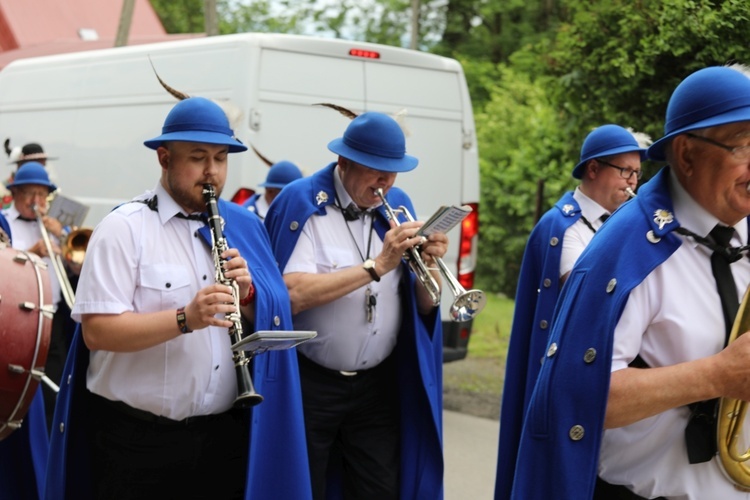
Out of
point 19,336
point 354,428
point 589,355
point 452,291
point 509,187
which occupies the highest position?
point 509,187

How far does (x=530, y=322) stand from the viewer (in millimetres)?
5500

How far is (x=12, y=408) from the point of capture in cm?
476

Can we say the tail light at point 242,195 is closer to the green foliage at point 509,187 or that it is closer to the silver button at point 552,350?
the silver button at point 552,350

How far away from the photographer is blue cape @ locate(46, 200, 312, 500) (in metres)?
4.07

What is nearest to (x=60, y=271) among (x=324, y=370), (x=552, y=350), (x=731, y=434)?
(x=324, y=370)

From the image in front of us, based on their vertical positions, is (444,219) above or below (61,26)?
below

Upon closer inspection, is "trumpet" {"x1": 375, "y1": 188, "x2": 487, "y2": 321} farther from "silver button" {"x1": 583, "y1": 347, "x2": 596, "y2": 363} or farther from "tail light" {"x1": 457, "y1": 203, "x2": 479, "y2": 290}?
"tail light" {"x1": 457, "y1": 203, "x2": 479, "y2": 290}

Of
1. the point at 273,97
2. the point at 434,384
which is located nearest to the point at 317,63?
the point at 273,97

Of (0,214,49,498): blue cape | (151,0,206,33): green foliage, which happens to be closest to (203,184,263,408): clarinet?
(0,214,49,498): blue cape

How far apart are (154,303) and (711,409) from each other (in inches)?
73.2

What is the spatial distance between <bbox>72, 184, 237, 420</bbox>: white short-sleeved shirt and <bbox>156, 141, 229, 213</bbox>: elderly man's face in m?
0.06

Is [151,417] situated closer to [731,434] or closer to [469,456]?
[731,434]

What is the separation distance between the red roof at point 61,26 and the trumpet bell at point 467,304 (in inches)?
663

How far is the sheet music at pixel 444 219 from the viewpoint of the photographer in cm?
449
